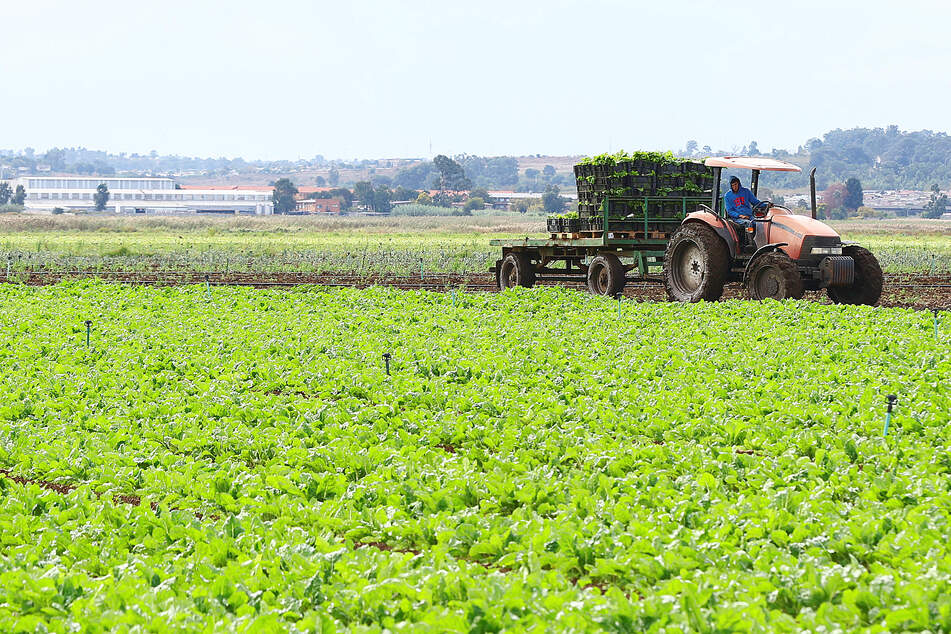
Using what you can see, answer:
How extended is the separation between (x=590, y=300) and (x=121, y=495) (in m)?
10.5

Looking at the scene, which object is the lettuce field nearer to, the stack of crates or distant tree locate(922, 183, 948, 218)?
the stack of crates

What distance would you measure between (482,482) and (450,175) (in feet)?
501

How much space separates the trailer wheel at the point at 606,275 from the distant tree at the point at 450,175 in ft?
442

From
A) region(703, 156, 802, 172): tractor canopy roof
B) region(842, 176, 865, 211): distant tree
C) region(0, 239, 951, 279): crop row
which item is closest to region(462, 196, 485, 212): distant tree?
region(842, 176, 865, 211): distant tree

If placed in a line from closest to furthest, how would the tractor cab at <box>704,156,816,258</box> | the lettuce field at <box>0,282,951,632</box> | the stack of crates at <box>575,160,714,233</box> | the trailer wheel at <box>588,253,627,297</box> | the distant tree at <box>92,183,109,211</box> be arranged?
1. the lettuce field at <box>0,282,951,632</box>
2. the tractor cab at <box>704,156,816,258</box>
3. the trailer wheel at <box>588,253,627,297</box>
4. the stack of crates at <box>575,160,714,233</box>
5. the distant tree at <box>92,183,109,211</box>

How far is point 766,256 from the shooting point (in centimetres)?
1490

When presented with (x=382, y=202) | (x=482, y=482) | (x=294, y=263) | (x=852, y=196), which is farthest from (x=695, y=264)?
(x=382, y=202)

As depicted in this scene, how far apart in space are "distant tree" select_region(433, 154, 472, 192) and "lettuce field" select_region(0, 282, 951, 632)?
143 meters

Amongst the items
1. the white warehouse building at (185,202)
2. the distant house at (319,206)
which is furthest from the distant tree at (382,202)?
the white warehouse building at (185,202)

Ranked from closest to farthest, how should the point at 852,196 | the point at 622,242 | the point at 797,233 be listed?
the point at 797,233 < the point at 622,242 < the point at 852,196

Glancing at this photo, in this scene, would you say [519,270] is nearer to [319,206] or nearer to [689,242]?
[689,242]

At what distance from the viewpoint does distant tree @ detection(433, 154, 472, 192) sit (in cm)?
15425

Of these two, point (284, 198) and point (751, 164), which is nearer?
point (751, 164)

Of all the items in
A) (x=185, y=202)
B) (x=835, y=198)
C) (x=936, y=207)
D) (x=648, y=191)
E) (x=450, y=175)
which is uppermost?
(x=450, y=175)
